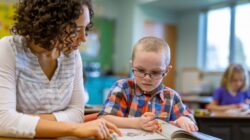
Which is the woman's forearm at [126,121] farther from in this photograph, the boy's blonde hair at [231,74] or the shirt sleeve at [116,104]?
the boy's blonde hair at [231,74]

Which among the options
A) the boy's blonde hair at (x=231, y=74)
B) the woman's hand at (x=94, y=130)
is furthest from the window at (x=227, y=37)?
the woman's hand at (x=94, y=130)

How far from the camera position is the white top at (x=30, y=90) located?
902mm

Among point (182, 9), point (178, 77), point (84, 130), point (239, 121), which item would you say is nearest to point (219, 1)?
point (182, 9)

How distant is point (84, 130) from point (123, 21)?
19.9ft

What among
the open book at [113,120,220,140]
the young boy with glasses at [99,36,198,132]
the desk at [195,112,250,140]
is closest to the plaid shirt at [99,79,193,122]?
the young boy with glasses at [99,36,198,132]

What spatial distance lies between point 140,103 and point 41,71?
42 centimetres

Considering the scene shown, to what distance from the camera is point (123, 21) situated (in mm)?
6770

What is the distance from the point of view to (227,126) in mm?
1882

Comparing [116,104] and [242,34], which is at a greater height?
[242,34]

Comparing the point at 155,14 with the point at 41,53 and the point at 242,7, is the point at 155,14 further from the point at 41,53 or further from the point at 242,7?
the point at 41,53


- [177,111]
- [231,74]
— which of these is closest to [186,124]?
[177,111]

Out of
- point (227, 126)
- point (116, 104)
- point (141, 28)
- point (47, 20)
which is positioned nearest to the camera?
point (47, 20)

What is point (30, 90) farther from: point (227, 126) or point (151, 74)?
point (227, 126)

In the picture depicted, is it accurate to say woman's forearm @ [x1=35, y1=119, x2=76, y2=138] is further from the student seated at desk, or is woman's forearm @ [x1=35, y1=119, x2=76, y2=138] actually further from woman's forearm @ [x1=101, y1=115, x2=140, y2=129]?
the student seated at desk
